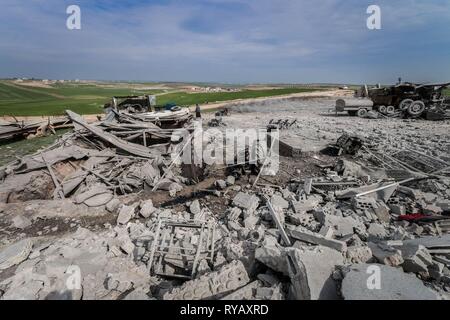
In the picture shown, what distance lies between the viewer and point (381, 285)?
2.67 metres

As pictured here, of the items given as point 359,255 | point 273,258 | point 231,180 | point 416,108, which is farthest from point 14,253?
point 416,108

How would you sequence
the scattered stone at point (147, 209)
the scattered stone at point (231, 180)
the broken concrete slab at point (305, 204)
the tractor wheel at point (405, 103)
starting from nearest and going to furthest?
the broken concrete slab at point (305, 204)
the scattered stone at point (147, 209)
the scattered stone at point (231, 180)
the tractor wheel at point (405, 103)

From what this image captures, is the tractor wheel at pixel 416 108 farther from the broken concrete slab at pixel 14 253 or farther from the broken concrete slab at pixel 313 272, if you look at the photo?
the broken concrete slab at pixel 14 253

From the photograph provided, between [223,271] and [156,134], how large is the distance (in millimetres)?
8538

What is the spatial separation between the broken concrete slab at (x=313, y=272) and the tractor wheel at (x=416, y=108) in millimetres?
16851

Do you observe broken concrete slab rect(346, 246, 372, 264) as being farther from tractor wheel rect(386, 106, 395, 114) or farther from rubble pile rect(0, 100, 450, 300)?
tractor wheel rect(386, 106, 395, 114)

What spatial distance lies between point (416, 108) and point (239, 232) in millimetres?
16695

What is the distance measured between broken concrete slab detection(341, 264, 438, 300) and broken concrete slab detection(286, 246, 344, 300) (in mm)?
168

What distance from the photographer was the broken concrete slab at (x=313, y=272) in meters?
2.69

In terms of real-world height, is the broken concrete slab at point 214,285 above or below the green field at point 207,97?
below

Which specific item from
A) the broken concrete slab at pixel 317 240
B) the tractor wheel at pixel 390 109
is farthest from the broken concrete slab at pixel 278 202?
the tractor wheel at pixel 390 109

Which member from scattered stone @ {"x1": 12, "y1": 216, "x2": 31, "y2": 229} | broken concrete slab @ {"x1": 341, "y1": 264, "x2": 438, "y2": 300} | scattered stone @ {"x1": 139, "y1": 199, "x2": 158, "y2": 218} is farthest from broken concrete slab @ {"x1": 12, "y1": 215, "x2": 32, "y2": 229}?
broken concrete slab @ {"x1": 341, "y1": 264, "x2": 438, "y2": 300}
